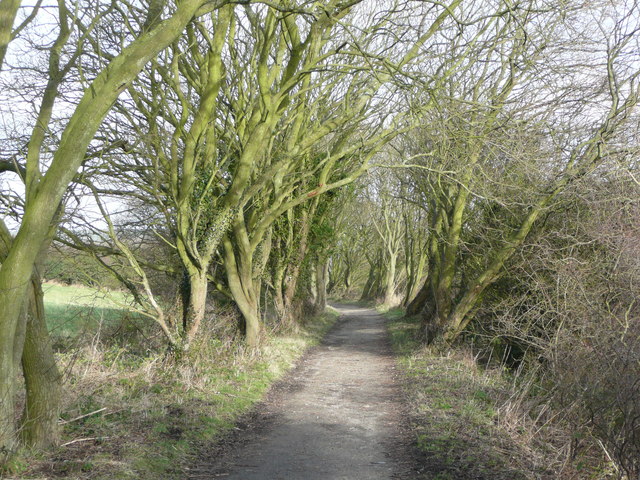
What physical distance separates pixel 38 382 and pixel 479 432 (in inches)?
A: 214

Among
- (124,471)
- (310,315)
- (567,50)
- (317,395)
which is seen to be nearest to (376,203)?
(310,315)

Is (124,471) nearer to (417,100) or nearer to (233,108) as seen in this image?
(417,100)

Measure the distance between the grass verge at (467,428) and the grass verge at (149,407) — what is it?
2.83 m

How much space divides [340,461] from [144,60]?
A: 16.4 ft

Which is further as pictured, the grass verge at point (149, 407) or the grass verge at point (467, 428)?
the grass verge at point (467, 428)

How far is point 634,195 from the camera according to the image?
37.0 ft

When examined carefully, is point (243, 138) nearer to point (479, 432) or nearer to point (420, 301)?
point (479, 432)

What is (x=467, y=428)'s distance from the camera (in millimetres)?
8281

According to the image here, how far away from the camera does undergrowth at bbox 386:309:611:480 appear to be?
6672mm

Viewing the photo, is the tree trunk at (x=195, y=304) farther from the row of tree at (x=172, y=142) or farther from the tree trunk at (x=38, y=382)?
the tree trunk at (x=38, y=382)

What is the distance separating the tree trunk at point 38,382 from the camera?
6178 mm

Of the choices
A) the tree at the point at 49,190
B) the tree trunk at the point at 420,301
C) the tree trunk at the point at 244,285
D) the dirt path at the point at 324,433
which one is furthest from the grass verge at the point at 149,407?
the tree trunk at the point at 420,301

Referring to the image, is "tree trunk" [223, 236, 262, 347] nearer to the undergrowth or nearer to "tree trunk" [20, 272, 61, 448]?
the undergrowth

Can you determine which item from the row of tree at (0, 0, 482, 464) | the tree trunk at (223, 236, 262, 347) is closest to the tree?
the row of tree at (0, 0, 482, 464)
